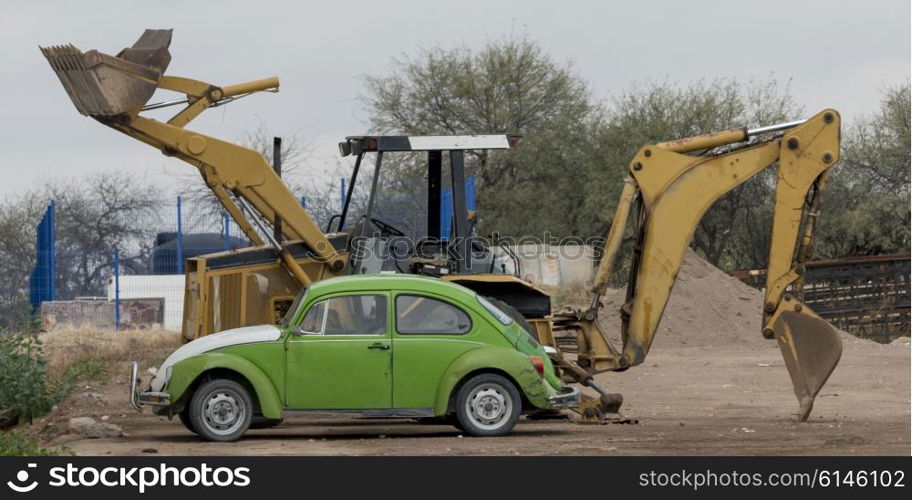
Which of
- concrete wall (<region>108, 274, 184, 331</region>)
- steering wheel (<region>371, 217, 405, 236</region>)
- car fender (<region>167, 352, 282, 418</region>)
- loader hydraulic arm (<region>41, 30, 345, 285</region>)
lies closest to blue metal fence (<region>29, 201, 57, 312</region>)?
concrete wall (<region>108, 274, 184, 331</region>)

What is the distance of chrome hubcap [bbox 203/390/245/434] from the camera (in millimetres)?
14383

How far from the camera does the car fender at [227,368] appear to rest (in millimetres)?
14297

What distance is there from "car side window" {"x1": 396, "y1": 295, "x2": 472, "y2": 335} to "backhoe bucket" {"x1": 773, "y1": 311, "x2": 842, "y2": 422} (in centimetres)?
406

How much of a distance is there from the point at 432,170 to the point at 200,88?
3196 millimetres

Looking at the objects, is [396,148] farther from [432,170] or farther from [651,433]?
[651,433]

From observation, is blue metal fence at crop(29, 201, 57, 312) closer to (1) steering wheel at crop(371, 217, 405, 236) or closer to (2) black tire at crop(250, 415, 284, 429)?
(1) steering wheel at crop(371, 217, 405, 236)

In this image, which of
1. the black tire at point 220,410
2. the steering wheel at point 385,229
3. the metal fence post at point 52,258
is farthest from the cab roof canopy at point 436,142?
the metal fence post at point 52,258

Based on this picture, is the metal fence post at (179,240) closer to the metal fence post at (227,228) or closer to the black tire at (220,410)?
the metal fence post at (227,228)

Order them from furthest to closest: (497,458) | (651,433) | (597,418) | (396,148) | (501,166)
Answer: (501,166), (396,148), (597,418), (651,433), (497,458)

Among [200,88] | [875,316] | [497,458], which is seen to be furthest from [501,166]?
[497,458]

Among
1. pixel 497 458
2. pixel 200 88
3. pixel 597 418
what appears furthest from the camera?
pixel 200 88

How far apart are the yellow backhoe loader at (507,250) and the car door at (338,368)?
7.87 feet

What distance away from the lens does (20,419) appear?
18422 millimetres

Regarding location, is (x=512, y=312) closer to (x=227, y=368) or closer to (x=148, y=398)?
(x=227, y=368)
